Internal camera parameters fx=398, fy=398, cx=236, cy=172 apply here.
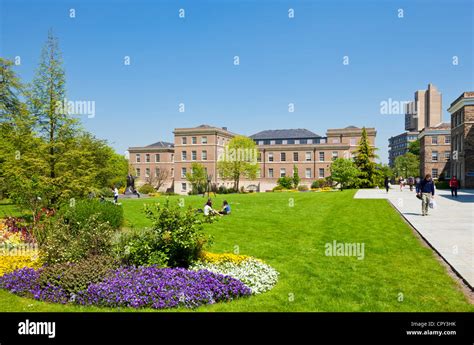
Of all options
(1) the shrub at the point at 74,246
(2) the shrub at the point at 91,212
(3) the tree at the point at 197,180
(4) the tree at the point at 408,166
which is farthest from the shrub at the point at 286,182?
(1) the shrub at the point at 74,246

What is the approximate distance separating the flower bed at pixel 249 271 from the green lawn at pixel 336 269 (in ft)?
0.76

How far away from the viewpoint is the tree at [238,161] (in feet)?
210

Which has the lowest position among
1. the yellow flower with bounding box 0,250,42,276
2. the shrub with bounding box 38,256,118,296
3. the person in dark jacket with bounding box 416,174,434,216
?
the yellow flower with bounding box 0,250,42,276

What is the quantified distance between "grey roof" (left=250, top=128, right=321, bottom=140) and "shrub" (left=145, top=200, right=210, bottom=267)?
72.1m

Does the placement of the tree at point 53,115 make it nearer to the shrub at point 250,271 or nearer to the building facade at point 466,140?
the shrub at point 250,271

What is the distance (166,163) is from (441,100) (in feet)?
349

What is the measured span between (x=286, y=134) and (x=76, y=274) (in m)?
77.2

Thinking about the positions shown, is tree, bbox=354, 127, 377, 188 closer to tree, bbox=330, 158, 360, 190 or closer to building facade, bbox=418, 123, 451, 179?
tree, bbox=330, 158, 360, 190

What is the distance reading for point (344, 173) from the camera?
54.0 metres

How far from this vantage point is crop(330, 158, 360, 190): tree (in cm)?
5412

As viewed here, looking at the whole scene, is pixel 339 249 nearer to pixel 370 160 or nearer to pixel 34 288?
pixel 34 288

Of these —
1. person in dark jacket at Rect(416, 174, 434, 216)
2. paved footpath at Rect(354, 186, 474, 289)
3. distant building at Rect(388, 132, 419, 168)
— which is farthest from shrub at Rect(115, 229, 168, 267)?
distant building at Rect(388, 132, 419, 168)

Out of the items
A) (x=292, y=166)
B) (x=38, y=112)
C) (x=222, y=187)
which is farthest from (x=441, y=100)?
(x=38, y=112)

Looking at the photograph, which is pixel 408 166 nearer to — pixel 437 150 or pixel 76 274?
pixel 437 150
